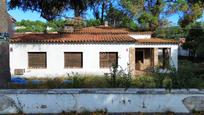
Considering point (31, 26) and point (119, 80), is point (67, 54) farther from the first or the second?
point (31, 26)

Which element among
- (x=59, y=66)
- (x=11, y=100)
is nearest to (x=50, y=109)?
(x=11, y=100)

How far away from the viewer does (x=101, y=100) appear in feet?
31.4

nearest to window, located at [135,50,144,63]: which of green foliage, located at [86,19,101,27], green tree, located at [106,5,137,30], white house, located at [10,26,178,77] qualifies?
green tree, located at [106,5,137,30]

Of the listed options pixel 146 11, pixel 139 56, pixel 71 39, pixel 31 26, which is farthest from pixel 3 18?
pixel 31 26

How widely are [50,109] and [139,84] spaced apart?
2.70 meters

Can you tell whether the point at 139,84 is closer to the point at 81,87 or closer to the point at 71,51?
the point at 81,87

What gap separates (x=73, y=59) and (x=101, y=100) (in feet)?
75.7

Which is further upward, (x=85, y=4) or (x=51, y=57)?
(x=85, y=4)

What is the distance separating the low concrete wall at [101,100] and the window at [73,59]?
22779 mm

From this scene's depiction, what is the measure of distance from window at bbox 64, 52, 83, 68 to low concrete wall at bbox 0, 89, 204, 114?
22.8 meters

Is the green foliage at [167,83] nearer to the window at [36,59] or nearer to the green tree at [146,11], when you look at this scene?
the window at [36,59]

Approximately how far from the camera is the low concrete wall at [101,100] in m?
9.51

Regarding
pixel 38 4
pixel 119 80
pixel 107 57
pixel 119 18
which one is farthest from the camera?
pixel 119 18

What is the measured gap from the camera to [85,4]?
18172mm
